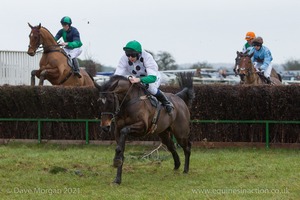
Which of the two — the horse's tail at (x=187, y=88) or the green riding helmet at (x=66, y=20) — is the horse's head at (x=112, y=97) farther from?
the green riding helmet at (x=66, y=20)

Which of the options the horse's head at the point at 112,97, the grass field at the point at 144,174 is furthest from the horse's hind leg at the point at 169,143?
the horse's head at the point at 112,97

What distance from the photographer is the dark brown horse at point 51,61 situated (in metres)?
18.9

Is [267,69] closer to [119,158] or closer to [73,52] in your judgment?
[73,52]

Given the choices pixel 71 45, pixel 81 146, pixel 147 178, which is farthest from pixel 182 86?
pixel 71 45

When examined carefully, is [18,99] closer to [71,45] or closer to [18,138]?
[18,138]

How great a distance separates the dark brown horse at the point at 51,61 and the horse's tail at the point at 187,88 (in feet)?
20.7

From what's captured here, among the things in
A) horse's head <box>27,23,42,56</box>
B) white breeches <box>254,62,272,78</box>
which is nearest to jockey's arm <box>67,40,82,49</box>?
horse's head <box>27,23,42,56</box>

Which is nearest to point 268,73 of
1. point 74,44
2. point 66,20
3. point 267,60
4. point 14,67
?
point 267,60

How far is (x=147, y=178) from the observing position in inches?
446

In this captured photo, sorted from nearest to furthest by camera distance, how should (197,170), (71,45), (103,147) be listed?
(197,170) < (103,147) < (71,45)

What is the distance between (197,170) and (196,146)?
11.8ft

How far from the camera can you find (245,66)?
1872cm

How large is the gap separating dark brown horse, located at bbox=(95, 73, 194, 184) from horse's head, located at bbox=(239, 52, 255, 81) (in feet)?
21.2

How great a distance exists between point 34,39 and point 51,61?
33.2 inches
